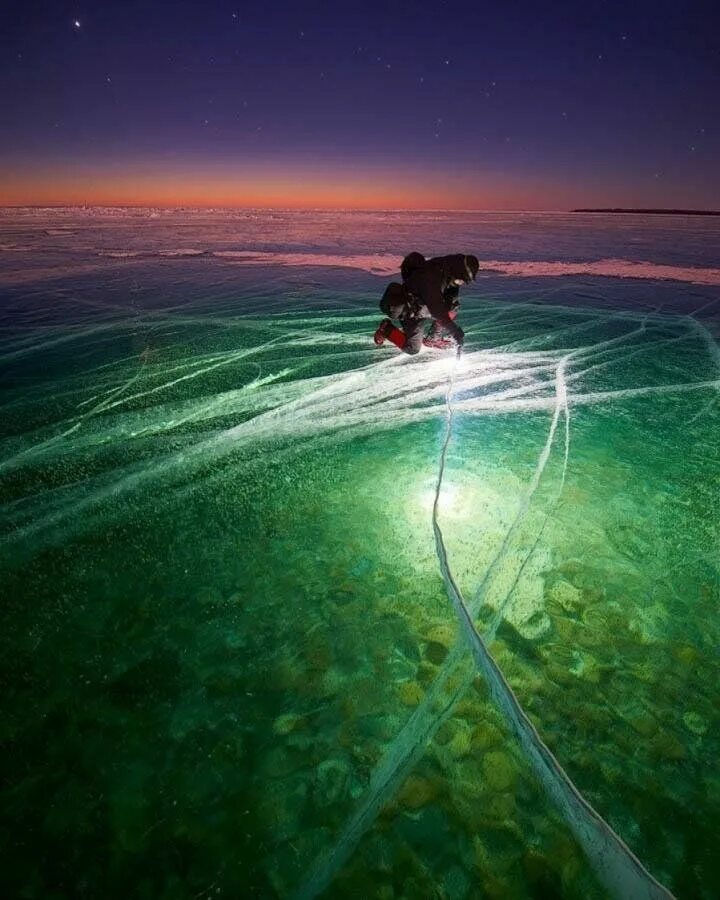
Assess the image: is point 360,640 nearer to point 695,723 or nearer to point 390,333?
point 695,723

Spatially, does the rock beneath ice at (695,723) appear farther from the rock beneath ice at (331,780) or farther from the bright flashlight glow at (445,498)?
the bright flashlight glow at (445,498)

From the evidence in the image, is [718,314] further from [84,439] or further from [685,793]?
[84,439]

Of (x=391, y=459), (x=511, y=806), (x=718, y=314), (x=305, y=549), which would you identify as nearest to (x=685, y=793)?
(x=511, y=806)

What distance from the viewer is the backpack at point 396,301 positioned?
6.57 meters

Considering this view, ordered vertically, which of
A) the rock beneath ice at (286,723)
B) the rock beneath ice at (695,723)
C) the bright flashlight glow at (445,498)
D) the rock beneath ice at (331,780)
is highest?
the bright flashlight glow at (445,498)

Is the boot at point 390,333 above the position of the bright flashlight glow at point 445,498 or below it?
above

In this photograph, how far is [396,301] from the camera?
6.62 meters

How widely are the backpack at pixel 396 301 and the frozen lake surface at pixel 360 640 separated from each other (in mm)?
1144

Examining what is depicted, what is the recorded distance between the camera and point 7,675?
261 cm

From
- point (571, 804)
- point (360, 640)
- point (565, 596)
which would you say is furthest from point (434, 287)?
point (571, 804)

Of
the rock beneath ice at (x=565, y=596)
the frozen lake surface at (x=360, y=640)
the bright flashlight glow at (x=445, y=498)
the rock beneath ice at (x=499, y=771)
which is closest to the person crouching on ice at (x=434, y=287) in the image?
the frozen lake surface at (x=360, y=640)

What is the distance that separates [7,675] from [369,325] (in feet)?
29.5

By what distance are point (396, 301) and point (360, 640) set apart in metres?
5.04

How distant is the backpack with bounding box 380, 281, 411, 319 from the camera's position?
657cm
